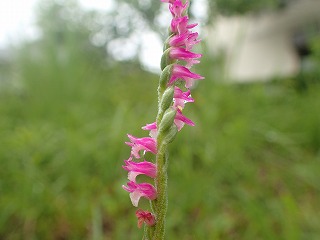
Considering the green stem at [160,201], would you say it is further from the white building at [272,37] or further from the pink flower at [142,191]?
the white building at [272,37]

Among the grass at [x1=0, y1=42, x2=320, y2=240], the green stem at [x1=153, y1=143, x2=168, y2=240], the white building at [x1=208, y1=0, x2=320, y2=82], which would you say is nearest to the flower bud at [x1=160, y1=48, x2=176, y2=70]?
the green stem at [x1=153, y1=143, x2=168, y2=240]

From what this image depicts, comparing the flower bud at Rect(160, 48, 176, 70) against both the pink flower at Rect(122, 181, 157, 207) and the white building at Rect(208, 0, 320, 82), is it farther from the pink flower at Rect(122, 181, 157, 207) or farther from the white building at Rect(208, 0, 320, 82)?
the white building at Rect(208, 0, 320, 82)

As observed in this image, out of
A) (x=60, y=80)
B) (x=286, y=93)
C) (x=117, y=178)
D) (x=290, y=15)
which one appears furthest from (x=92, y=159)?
(x=290, y=15)

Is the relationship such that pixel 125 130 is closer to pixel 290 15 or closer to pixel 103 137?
pixel 103 137

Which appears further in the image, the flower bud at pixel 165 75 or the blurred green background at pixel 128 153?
the blurred green background at pixel 128 153

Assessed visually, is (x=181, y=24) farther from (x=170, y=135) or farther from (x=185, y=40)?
(x=170, y=135)

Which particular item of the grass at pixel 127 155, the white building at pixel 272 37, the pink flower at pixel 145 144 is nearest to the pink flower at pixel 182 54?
the pink flower at pixel 145 144
